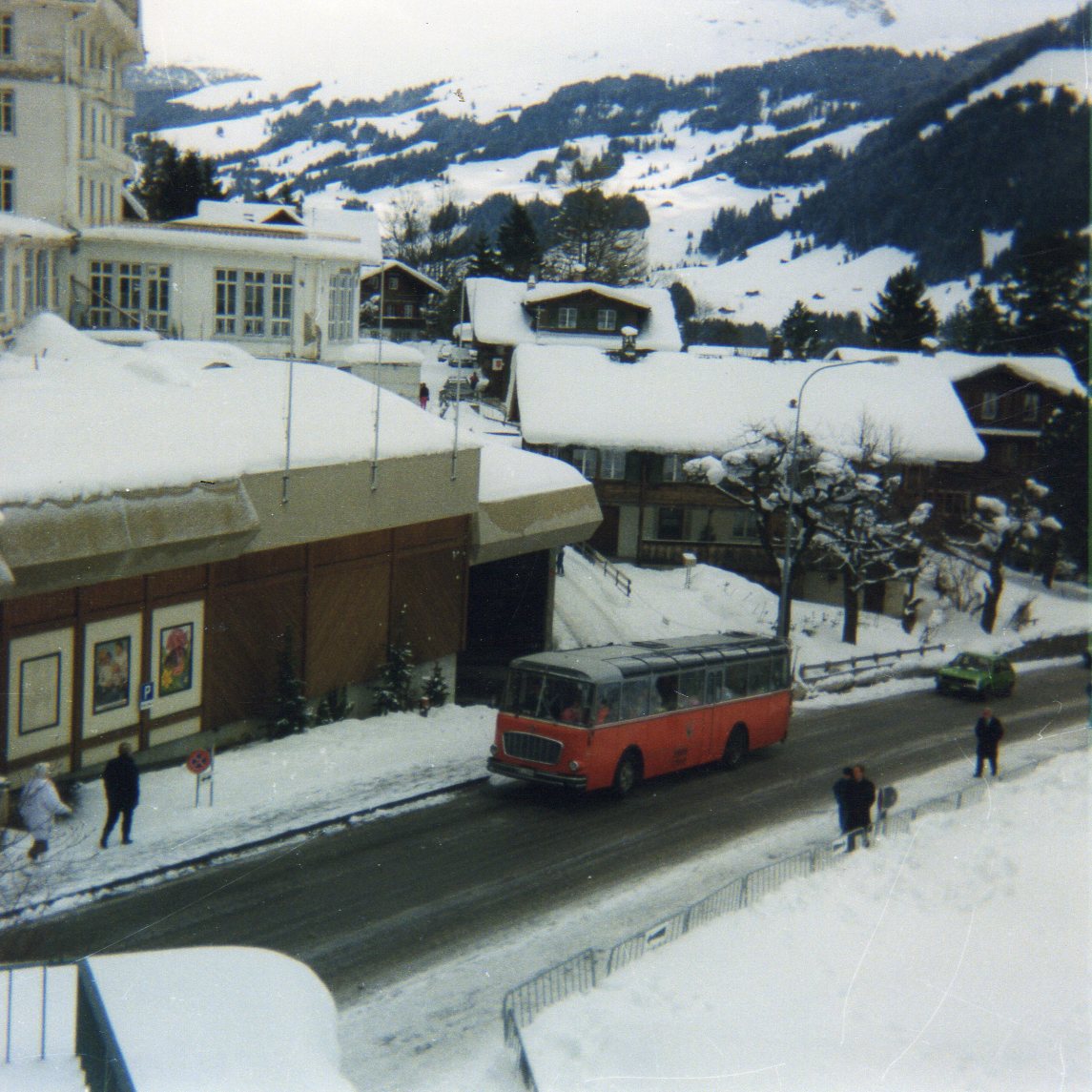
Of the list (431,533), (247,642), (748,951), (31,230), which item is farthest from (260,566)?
(748,951)

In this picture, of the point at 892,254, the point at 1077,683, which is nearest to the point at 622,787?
the point at 1077,683

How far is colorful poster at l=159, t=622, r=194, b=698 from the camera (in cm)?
1914

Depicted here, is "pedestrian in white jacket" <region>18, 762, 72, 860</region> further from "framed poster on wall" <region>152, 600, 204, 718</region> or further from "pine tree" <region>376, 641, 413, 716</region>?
"pine tree" <region>376, 641, 413, 716</region>

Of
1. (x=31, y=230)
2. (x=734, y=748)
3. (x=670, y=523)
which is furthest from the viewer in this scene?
(x=670, y=523)

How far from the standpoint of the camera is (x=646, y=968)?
38.0ft

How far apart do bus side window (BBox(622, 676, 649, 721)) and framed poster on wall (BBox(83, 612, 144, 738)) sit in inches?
Result: 310

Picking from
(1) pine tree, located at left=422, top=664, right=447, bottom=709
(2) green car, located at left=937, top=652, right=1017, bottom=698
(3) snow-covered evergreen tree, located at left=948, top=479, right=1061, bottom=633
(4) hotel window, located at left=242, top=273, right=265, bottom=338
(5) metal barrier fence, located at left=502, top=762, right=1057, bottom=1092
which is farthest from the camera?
(3) snow-covered evergreen tree, located at left=948, top=479, right=1061, bottom=633

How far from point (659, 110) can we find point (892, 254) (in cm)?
2665

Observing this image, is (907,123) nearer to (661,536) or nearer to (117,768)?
(661,536)

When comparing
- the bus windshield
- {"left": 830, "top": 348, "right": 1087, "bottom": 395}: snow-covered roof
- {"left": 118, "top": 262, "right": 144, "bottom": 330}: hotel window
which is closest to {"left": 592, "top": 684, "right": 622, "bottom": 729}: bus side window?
the bus windshield

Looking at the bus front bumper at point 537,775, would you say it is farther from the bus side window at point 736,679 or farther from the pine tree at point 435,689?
the pine tree at point 435,689

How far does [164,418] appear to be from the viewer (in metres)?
19.0

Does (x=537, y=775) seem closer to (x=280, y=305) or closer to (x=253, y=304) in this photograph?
(x=280, y=305)

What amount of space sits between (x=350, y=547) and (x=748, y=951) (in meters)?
13.3
